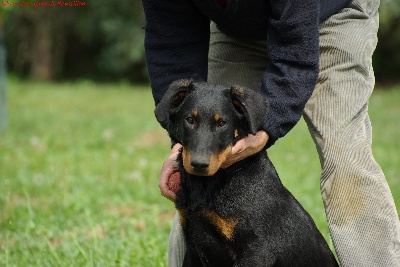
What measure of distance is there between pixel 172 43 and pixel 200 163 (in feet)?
3.45

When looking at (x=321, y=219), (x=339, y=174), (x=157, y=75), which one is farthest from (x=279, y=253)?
(x=321, y=219)

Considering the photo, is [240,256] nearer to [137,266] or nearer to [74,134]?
[137,266]

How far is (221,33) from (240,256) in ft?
4.37

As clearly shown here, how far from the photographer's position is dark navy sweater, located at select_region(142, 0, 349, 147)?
3.52 metres

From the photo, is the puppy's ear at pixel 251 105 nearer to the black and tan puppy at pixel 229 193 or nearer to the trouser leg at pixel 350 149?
the black and tan puppy at pixel 229 193

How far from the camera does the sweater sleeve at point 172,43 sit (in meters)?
3.96

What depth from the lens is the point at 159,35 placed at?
4.02 metres

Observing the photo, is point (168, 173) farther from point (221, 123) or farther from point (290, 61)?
point (290, 61)

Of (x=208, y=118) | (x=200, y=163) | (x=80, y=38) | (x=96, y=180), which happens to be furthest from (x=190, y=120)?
(x=80, y=38)

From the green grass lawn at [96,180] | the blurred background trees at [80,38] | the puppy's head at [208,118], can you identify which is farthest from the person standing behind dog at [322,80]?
the blurred background trees at [80,38]

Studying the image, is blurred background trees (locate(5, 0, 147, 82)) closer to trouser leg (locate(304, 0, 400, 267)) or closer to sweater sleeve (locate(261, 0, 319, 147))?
trouser leg (locate(304, 0, 400, 267))

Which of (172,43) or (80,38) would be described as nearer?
(172,43)

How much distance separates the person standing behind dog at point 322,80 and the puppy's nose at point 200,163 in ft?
0.82

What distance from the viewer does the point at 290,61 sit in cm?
358
